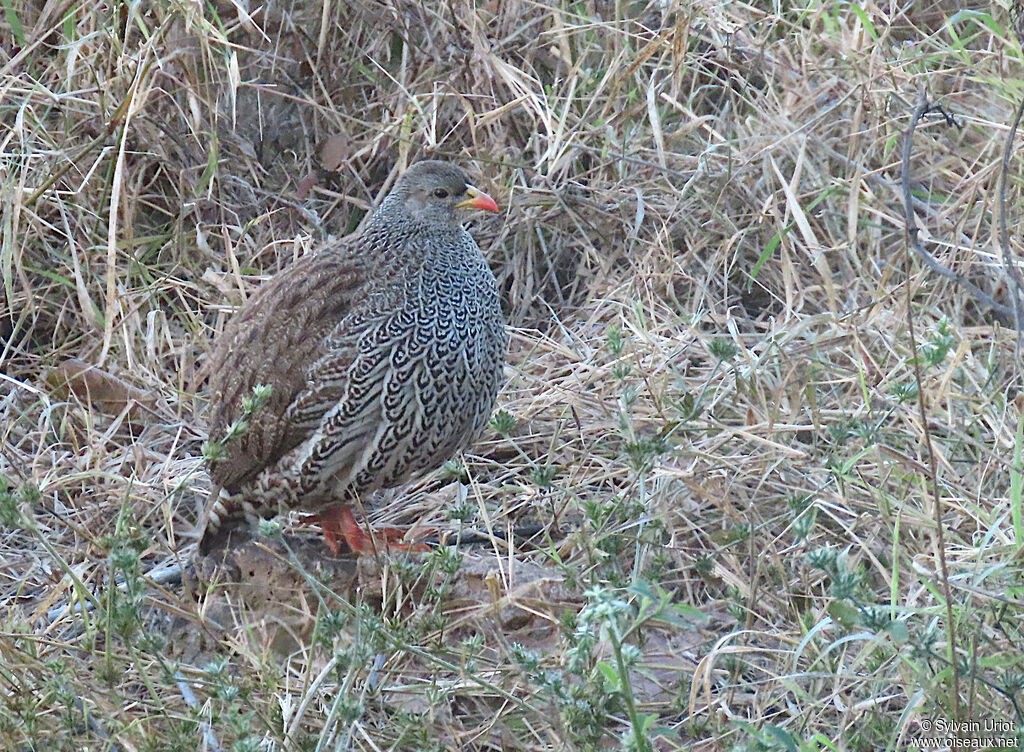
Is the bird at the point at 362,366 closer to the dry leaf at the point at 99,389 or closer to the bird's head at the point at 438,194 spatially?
the bird's head at the point at 438,194

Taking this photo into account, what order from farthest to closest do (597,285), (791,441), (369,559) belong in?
(597,285) → (791,441) → (369,559)

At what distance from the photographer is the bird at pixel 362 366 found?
3984 mm

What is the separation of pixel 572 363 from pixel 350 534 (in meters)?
1.07

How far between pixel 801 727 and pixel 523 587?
2.64ft

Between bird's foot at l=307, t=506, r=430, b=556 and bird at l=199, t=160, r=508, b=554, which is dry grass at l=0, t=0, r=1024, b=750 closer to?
bird's foot at l=307, t=506, r=430, b=556

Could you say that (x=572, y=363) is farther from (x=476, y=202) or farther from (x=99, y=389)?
(x=99, y=389)

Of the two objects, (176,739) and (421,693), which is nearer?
(176,739)

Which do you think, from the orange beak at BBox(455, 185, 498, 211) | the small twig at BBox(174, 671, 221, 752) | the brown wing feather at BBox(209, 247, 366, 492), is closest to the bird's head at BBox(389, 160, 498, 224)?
the orange beak at BBox(455, 185, 498, 211)

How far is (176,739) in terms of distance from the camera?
9.52 feet

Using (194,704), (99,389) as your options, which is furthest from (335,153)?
(194,704)

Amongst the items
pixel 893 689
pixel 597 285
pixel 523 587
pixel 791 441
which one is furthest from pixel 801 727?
pixel 597 285

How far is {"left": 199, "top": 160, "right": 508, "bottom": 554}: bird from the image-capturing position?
3.98 m

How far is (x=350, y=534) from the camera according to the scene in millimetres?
4242

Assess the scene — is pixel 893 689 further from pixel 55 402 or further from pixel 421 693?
pixel 55 402
